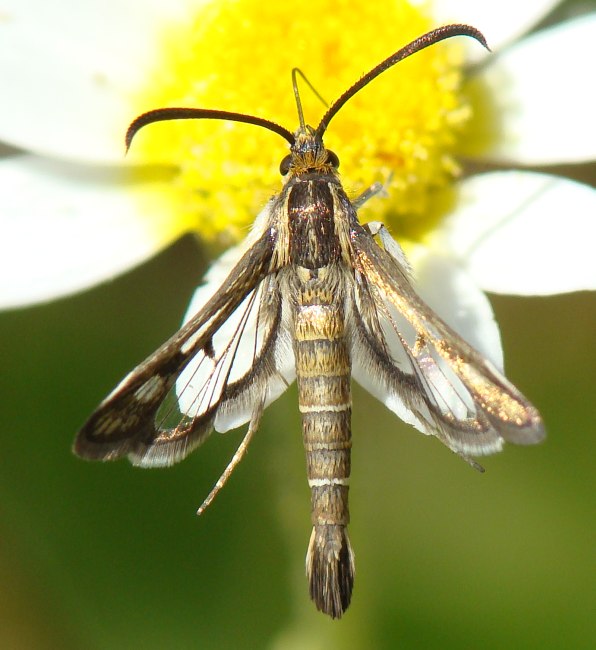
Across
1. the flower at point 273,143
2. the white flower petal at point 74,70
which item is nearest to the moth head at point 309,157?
the flower at point 273,143

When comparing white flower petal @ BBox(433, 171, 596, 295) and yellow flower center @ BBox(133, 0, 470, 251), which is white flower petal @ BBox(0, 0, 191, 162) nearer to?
yellow flower center @ BBox(133, 0, 470, 251)

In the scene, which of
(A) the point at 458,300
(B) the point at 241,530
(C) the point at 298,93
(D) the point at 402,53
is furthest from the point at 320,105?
(B) the point at 241,530

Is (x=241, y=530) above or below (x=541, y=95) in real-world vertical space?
below

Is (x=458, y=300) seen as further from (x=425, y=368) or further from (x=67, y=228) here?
(x=67, y=228)

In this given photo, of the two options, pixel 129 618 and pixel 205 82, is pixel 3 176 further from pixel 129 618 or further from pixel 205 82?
pixel 129 618

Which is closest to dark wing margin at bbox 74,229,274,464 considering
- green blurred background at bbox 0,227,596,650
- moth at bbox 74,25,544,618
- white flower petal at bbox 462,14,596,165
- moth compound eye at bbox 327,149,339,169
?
moth at bbox 74,25,544,618

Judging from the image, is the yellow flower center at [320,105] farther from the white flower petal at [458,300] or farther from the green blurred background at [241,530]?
the green blurred background at [241,530]
